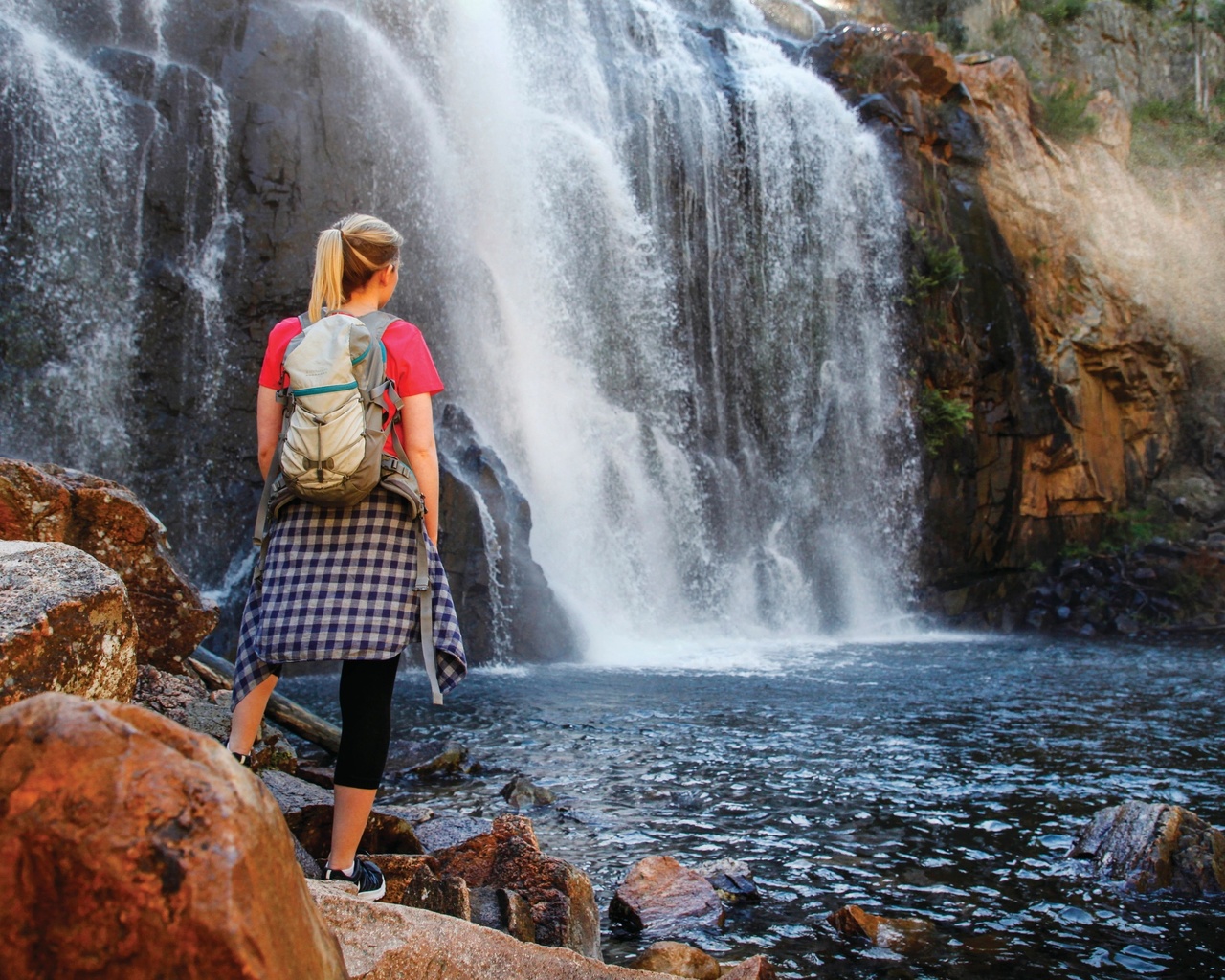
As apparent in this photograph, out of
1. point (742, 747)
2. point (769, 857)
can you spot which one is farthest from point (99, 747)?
point (742, 747)

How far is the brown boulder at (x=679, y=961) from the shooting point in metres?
2.61

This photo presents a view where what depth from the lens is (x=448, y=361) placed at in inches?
479

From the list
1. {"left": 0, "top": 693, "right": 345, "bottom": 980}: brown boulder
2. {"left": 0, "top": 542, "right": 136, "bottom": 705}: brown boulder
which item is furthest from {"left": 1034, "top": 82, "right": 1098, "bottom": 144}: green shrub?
{"left": 0, "top": 693, "right": 345, "bottom": 980}: brown boulder

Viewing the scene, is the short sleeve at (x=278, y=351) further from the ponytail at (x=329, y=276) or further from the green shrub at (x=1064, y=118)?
the green shrub at (x=1064, y=118)

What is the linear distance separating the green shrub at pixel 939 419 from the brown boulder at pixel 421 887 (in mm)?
13939

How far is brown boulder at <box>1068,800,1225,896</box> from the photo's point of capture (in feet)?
11.2

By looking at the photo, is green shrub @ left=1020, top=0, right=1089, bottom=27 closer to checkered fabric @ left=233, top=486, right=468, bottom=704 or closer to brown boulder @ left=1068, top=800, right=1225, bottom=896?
brown boulder @ left=1068, top=800, right=1225, bottom=896

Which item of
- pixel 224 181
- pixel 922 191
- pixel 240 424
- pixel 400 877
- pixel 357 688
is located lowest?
pixel 400 877

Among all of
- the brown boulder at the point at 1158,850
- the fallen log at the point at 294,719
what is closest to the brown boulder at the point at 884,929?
the brown boulder at the point at 1158,850

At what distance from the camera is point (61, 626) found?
2.22 metres

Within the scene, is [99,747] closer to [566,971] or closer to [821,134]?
[566,971]

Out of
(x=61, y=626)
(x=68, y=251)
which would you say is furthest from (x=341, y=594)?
(x=68, y=251)

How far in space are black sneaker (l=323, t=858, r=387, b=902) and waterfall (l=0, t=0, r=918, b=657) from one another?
8171 mm

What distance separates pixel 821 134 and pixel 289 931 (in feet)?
53.7
